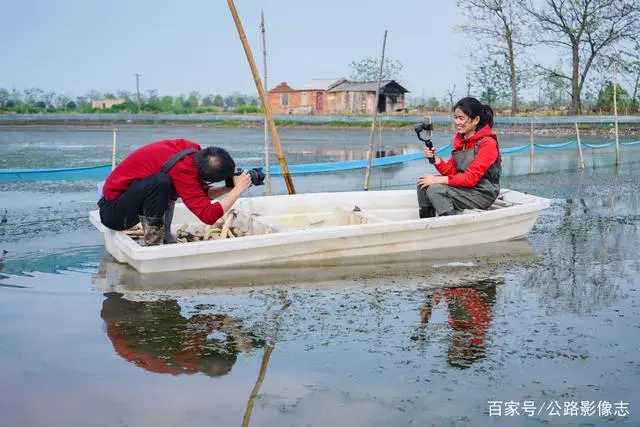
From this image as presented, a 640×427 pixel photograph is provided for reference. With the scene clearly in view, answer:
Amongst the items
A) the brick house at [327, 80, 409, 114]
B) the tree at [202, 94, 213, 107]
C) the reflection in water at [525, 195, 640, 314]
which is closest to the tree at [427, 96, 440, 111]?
the brick house at [327, 80, 409, 114]

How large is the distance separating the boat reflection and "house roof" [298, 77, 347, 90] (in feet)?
142

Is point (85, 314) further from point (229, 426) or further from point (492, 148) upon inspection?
point (492, 148)

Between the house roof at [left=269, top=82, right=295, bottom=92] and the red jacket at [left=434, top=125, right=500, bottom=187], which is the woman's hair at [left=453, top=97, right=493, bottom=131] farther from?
the house roof at [left=269, top=82, right=295, bottom=92]

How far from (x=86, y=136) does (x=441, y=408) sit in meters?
30.2

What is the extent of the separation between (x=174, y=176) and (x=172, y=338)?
165 cm

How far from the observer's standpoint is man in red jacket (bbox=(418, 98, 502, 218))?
7.35 metres

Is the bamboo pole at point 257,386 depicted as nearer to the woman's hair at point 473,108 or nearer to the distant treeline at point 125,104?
the woman's hair at point 473,108

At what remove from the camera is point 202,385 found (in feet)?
13.1

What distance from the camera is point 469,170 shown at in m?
7.36

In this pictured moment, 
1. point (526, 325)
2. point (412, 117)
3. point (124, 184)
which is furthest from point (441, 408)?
point (412, 117)

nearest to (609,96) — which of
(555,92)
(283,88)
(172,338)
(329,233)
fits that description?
(555,92)

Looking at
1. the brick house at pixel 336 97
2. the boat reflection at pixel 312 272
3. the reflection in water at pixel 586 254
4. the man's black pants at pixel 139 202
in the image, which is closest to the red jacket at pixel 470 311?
the reflection in water at pixel 586 254

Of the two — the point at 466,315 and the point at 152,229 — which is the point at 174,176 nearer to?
the point at 152,229

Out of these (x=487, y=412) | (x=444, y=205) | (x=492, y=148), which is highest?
(x=492, y=148)
